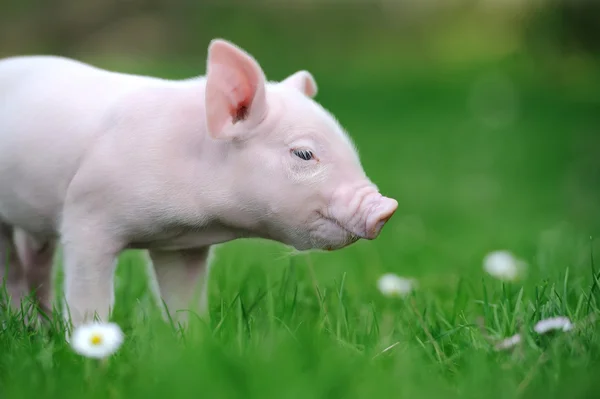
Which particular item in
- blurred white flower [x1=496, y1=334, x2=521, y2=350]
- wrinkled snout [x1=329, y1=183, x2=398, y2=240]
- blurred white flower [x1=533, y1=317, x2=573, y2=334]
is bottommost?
blurred white flower [x1=496, y1=334, x2=521, y2=350]

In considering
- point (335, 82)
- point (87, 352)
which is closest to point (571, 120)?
point (335, 82)

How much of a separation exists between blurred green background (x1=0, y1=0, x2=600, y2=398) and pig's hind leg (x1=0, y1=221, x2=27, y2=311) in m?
0.44

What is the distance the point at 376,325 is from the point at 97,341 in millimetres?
892

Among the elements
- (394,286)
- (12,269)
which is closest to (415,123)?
(394,286)

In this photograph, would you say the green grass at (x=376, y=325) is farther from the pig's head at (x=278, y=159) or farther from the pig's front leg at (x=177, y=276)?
the pig's head at (x=278, y=159)

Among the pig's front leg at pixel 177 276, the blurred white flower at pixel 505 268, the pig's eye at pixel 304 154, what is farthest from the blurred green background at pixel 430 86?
the pig's eye at pixel 304 154

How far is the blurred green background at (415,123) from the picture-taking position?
330 centimetres

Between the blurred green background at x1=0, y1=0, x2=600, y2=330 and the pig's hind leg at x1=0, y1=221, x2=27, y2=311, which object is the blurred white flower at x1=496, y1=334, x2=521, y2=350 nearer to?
the blurred green background at x1=0, y1=0, x2=600, y2=330

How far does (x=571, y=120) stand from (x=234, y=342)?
943 centimetres

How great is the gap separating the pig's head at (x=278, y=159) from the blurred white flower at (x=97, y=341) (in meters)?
0.65

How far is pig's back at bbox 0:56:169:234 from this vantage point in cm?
296

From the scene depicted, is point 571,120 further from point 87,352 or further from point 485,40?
point 87,352

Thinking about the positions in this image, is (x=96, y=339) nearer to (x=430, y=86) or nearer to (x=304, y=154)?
(x=304, y=154)

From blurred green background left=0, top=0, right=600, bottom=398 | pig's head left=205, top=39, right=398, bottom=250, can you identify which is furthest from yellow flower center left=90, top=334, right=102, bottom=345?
pig's head left=205, top=39, right=398, bottom=250
